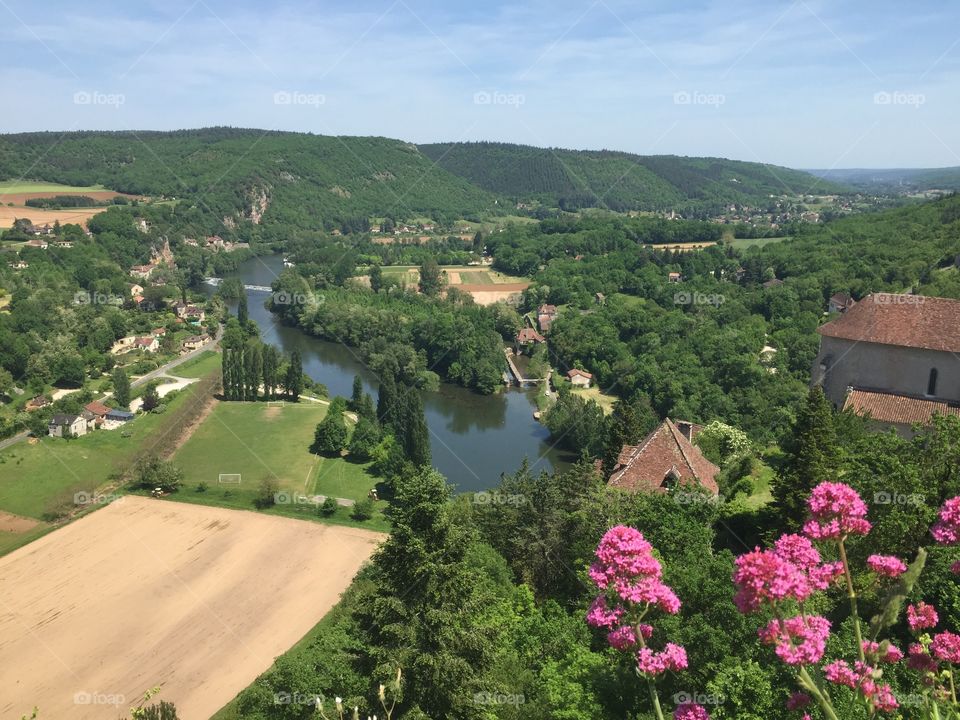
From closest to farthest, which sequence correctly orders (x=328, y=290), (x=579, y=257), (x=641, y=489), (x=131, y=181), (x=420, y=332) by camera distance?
(x=641, y=489)
(x=420, y=332)
(x=328, y=290)
(x=579, y=257)
(x=131, y=181)

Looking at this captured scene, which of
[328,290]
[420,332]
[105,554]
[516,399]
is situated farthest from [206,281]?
[105,554]

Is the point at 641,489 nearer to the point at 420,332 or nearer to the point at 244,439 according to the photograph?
the point at 244,439

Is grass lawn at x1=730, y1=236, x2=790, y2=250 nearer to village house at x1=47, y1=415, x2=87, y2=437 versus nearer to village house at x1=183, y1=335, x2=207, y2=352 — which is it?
village house at x1=183, y1=335, x2=207, y2=352

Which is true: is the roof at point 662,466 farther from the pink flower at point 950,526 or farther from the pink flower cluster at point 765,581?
the pink flower cluster at point 765,581

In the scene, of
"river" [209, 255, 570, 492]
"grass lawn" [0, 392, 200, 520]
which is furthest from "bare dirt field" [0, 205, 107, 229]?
"grass lawn" [0, 392, 200, 520]

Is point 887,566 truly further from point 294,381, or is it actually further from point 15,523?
point 294,381

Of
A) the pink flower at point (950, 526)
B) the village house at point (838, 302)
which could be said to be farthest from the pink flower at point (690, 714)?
the village house at point (838, 302)
